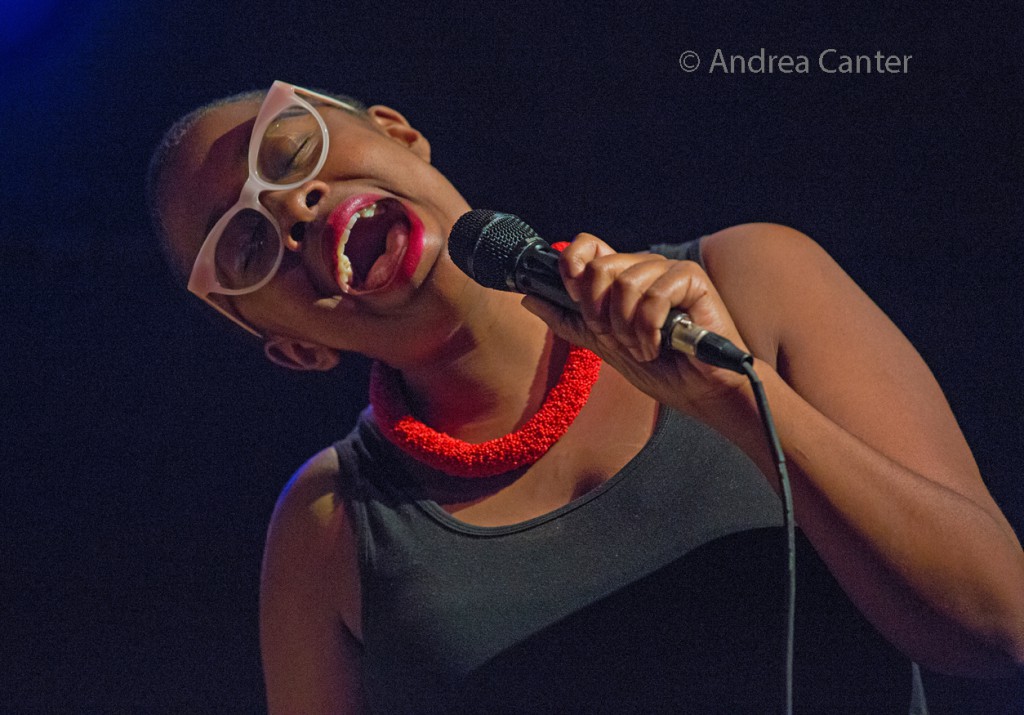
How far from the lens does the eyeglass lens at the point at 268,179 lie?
1.43 m

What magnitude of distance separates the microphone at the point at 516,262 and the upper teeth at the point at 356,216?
32 cm

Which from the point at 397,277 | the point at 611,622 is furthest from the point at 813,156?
the point at 611,622

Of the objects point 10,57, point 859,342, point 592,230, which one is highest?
point 10,57

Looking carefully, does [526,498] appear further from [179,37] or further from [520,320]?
[179,37]

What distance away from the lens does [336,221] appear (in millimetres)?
1376

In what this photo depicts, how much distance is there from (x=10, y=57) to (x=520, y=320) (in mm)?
1230

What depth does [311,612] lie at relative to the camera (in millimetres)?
1521

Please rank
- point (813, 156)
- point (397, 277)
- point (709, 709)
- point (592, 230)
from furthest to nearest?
point (592, 230) < point (813, 156) < point (397, 277) < point (709, 709)

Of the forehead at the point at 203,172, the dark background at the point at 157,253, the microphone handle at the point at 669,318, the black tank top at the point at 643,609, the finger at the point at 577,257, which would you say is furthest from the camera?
the dark background at the point at 157,253

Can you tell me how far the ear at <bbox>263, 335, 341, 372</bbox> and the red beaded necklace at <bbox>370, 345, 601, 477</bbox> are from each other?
0.20 m

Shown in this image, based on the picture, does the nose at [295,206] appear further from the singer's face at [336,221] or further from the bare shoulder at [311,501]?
the bare shoulder at [311,501]

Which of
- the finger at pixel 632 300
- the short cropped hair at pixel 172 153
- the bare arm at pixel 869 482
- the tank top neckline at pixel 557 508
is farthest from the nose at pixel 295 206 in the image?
the finger at pixel 632 300

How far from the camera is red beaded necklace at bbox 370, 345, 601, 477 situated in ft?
4.65

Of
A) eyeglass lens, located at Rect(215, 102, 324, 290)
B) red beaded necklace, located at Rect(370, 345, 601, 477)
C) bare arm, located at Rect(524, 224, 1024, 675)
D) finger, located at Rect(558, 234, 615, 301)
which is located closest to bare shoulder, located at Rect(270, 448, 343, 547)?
red beaded necklace, located at Rect(370, 345, 601, 477)
